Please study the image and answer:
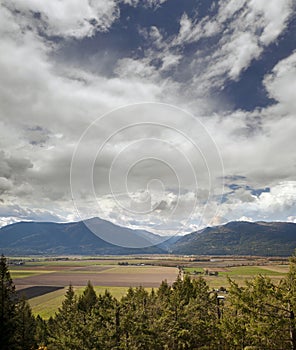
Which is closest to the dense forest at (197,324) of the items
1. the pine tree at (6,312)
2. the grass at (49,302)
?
the pine tree at (6,312)

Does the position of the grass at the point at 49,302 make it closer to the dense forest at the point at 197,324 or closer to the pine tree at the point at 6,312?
the pine tree at the point at 6,312

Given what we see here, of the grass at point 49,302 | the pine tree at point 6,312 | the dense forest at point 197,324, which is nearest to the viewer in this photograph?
the dense forest at point 197,324

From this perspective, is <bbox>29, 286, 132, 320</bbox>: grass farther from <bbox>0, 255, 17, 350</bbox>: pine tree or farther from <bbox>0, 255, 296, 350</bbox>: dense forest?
<bbox>0, 255, 296, 350</bbox>: dense forest

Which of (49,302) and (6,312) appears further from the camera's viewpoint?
(49,302)

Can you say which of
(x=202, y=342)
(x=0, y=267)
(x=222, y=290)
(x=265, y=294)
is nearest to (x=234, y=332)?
(x=265, y=294)

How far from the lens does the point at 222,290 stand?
10381cm

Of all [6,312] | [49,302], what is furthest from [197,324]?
[49,302]

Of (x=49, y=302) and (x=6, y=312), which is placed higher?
(x=6, y=312)

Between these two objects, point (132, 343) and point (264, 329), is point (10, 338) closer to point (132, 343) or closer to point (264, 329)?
point (132, 343)

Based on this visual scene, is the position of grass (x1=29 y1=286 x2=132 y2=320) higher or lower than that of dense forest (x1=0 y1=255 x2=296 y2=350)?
lower

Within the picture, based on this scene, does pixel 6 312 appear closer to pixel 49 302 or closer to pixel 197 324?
pixel 197 324

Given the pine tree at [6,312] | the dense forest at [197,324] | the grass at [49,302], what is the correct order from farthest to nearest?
the grass at [49,302] < the pine tree at [6,312] < the dense forest at [197,324]

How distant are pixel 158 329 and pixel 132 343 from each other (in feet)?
13.9

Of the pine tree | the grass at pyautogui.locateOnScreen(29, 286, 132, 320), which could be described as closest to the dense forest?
the pine tree
